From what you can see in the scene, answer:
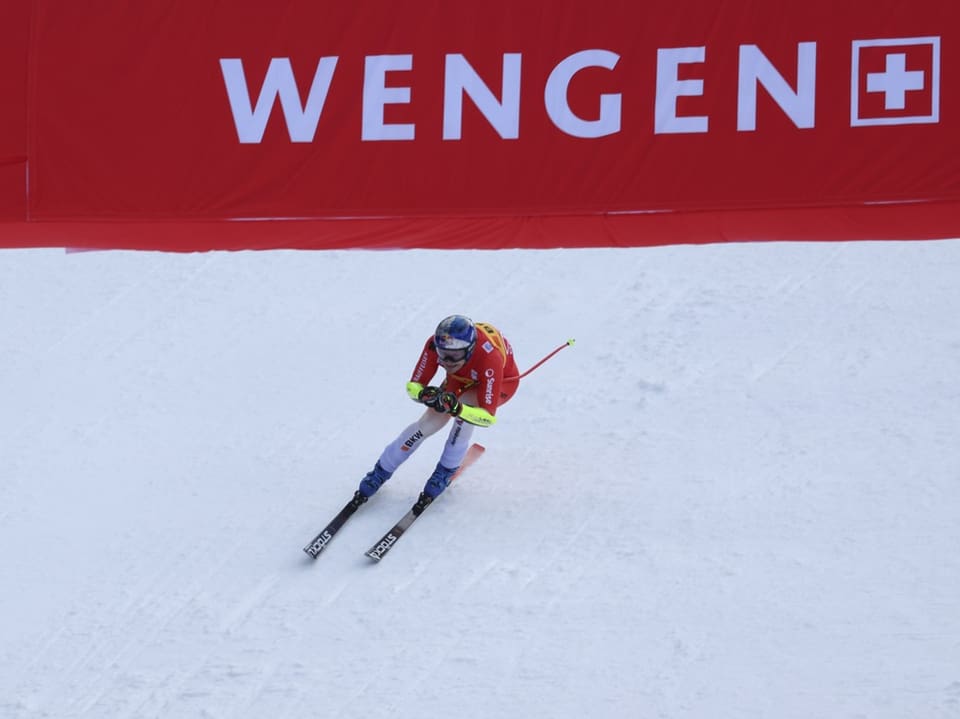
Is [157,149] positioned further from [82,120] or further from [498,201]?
[498,201]

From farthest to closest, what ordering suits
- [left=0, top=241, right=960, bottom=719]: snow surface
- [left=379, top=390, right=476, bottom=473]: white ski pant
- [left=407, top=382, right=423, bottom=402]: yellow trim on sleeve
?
[left=379, top=390, right=476, bottom=473]: white ski pant < [left=407, top=382, right=423, bottom=402]: yellow trim on sleeve < [left=0, top=241, right=960, bottom=719]: snow surface

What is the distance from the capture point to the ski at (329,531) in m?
7.01

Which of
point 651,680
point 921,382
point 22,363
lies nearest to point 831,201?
point 921,382

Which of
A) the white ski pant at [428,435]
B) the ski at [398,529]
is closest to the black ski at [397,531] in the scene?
the ski at [398,529]

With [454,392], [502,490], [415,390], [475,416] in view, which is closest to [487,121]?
[454,392]

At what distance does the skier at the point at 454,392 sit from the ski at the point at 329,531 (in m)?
0.06

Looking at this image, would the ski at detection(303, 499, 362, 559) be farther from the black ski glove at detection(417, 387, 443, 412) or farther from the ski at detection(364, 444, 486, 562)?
the black ski glove at detection(417, 387, 443, 412)

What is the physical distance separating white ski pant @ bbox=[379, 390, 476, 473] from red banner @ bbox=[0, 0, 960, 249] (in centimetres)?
349

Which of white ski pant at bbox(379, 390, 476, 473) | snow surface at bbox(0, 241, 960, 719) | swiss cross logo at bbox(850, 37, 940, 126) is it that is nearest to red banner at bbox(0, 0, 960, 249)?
swiss cross logo at bbox(850, 37, 940, 126)

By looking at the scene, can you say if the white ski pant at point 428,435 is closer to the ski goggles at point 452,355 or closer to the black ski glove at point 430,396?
the black ski glove at point 430,396

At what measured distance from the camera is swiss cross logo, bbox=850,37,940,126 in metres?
10.3

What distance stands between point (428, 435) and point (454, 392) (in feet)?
0.98

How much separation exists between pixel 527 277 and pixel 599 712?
4.72 meters

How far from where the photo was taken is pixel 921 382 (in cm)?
820
